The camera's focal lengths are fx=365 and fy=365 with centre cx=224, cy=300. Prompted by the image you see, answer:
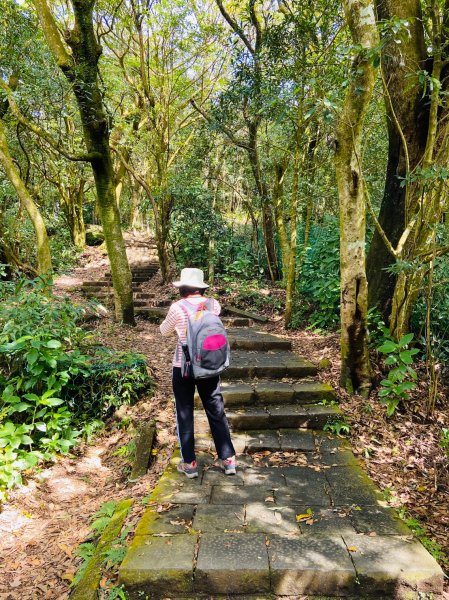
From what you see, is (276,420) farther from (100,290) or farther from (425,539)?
(100,290)

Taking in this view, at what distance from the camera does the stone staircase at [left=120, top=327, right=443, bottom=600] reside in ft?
7.19

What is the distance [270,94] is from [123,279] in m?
4.41

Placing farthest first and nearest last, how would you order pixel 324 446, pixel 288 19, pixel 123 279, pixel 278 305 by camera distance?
pixel 278 305 < pixel 123 279 < pixel 288 19 < pixel 324 446

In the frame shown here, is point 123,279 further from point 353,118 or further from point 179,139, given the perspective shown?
point 179,139

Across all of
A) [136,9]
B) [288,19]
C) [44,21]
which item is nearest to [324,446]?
[288,19]

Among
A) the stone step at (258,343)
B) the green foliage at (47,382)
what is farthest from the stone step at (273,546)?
the stone step at (258,343)

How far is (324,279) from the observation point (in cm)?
688

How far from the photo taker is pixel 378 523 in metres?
2.62

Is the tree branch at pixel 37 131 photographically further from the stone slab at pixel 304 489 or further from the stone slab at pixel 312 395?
the stone slab at pixel 304 489

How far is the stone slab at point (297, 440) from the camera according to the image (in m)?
3.63

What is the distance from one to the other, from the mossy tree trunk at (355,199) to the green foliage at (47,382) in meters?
2.64

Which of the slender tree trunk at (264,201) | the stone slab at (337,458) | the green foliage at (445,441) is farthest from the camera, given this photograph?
the slender tree trunk at (264,201)

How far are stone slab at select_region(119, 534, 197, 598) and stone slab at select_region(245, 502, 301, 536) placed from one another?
19.9 inches

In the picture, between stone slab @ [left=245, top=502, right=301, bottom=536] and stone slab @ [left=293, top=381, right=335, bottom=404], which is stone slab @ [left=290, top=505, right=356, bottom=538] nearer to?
stone slab @ [left=245, top=502, right=301, bottom=536]
